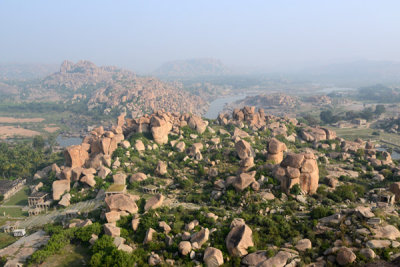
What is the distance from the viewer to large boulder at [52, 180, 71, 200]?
30281mm

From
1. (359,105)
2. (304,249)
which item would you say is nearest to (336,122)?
(359,105)

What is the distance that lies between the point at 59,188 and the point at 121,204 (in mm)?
11396

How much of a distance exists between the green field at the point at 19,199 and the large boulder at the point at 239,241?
85.3ft

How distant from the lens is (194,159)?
36.3 metres

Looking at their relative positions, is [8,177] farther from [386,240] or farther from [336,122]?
[336,122]

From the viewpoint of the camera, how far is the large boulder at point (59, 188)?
30281mm

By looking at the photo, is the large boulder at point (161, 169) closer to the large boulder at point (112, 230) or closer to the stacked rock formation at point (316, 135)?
the large boulder at point (112, 230)

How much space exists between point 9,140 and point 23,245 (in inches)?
2981

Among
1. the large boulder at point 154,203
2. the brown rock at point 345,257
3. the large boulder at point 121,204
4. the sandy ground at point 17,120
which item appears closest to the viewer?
the brown rock at point 345,257

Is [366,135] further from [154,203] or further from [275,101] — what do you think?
[275,101]

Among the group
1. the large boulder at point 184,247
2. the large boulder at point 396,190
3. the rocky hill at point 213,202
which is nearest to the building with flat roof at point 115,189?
the rocky hill at point 213,202

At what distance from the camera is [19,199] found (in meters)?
33.0

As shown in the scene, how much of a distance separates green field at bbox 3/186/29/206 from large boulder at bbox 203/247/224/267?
25.3 m

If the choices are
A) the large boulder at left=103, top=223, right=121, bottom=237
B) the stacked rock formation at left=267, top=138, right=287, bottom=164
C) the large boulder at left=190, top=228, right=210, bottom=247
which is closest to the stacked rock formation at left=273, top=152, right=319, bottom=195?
the stacked rock formation at left=267, top=138, right=287, bottom=164
